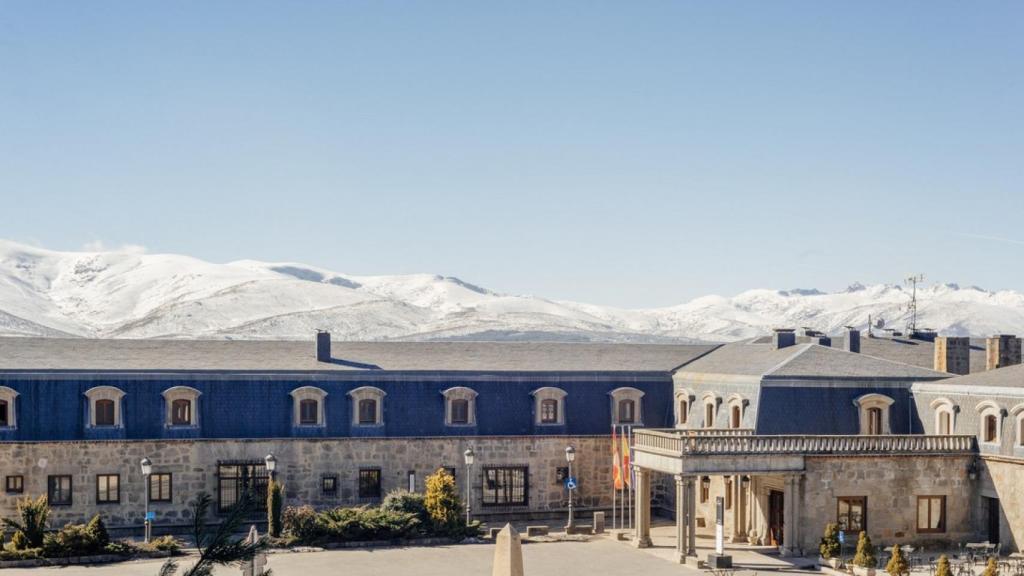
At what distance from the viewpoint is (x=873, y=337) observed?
62531 mm

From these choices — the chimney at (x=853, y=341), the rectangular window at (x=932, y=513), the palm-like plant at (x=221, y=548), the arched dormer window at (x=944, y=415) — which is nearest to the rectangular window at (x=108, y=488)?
the rectangular window at (x=932, y=513)

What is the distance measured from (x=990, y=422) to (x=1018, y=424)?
190 cm

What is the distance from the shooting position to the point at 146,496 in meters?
49.2

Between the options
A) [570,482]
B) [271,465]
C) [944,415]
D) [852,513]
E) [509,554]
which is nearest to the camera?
[509,554]

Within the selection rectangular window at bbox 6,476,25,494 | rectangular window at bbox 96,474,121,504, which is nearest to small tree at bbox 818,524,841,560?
rectangular window at bbox 96,474,121,504

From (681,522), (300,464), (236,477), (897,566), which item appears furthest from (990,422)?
(236,477)

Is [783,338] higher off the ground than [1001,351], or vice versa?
[783,338]

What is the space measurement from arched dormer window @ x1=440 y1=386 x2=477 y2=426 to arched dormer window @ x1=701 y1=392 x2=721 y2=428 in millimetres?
9832

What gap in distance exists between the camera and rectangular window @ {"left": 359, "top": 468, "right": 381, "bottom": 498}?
5278 cm

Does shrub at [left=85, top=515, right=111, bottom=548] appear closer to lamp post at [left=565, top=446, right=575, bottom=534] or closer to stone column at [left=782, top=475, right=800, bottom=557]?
lamp post at [left=565, top=446, right=575, bottom=534]

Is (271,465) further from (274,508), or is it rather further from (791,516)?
(791,516)

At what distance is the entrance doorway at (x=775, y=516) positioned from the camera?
47000 millimetres

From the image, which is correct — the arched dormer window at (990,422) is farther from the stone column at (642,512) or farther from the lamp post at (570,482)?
the lamp post at (570,482)

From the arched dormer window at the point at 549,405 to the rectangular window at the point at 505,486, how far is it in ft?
7.76
